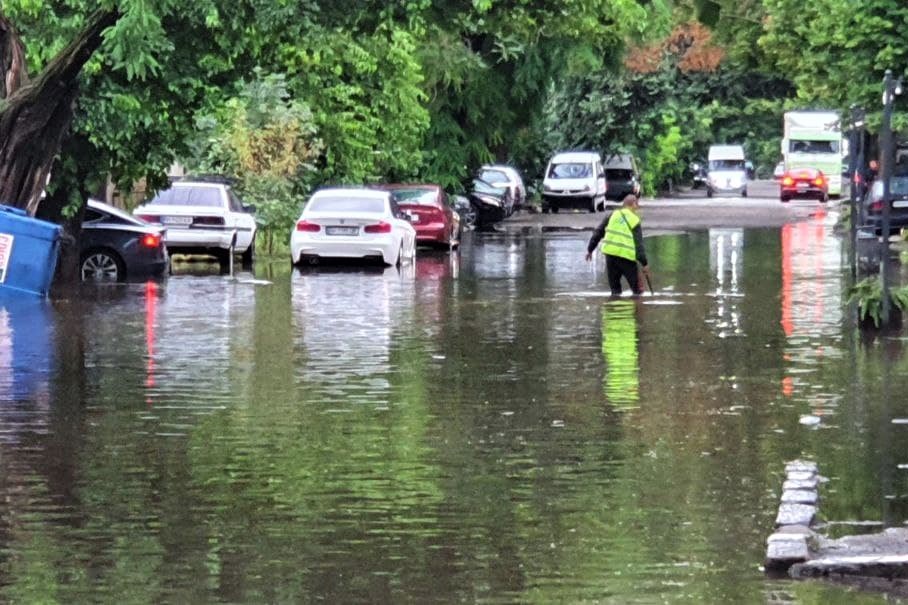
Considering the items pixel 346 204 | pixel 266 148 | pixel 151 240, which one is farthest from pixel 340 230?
pixel 266 148

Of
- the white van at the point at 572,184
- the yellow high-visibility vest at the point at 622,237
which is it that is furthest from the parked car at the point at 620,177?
the yellow high-visibility vest at the point at 622,237

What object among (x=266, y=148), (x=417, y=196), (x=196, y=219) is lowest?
(x=196, y=219)

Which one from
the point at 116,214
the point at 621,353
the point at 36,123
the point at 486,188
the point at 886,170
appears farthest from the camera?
the point at 486,188

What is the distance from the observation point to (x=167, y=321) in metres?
22.1

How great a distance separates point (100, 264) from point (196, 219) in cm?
347

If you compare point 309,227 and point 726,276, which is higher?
point 309,227

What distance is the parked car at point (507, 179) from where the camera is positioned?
5984 cm

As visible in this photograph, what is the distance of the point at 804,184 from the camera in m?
74.9

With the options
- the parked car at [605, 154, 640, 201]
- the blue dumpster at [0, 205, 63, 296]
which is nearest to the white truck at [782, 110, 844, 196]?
the parked car at [605, 154, 640, 201]

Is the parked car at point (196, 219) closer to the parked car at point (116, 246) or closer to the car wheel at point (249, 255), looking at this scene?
the car wheel at point (249, 255)

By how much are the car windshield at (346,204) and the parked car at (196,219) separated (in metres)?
1.44

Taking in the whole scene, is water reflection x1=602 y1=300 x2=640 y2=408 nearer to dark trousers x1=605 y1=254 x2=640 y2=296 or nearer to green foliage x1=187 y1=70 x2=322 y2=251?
dark trousers x1=605 y1=254 x2=640 y2=296

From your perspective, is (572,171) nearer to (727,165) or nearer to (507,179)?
(507,179)

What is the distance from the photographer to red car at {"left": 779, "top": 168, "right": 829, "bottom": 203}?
74.8 meters
